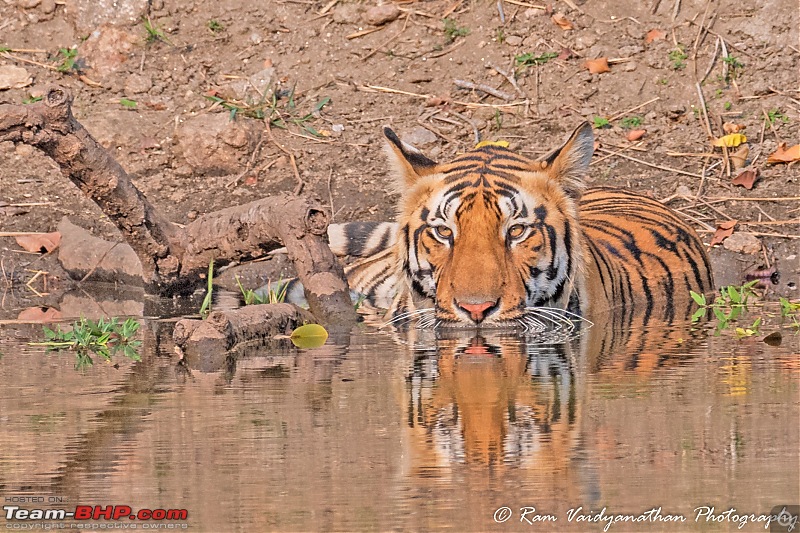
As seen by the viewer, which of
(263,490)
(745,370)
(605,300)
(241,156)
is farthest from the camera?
(241,156)

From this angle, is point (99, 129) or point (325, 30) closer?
point (99, 129)

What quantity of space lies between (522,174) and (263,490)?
3020 millimetres

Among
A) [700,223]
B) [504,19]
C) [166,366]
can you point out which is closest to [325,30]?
[504,19]

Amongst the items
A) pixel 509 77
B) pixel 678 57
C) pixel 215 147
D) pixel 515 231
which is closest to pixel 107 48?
pixel 215 147

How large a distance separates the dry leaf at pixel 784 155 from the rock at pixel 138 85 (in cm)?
429

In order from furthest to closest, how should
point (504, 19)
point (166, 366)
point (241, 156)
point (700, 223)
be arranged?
1. point (504, 19)
2. point (241, 156)
3. point (700, 223)
4. point (166, 366)

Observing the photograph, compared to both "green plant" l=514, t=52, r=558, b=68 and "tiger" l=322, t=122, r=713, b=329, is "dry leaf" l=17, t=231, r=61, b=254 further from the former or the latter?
"green plant" l=514, t=52, r=558, b=68

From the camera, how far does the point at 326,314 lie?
19.4 ft

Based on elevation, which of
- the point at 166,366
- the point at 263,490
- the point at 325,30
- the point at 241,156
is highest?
the point at 325,30

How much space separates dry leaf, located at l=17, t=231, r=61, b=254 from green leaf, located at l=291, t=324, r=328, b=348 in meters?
2.90

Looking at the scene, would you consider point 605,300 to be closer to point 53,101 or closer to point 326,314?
point 326,314

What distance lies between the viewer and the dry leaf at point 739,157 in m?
8.29

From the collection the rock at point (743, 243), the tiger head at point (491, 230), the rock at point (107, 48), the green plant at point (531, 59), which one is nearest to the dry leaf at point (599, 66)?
the green plant at point (531, 59)

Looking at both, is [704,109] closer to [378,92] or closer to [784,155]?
[784,155]
